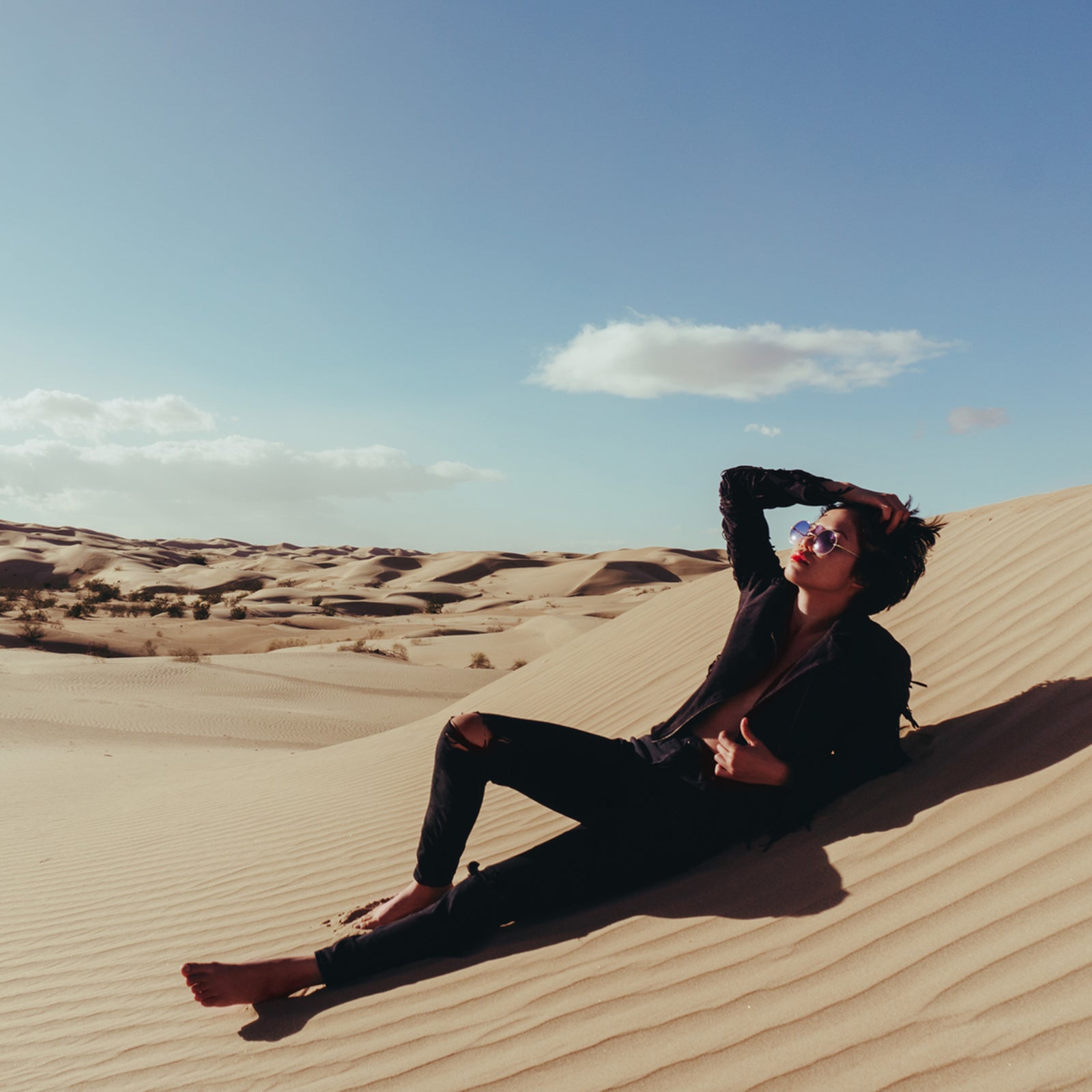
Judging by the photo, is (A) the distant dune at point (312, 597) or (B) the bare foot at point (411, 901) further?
(A) the distant dune at point (312, 597)

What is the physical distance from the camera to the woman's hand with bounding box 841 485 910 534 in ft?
9.89

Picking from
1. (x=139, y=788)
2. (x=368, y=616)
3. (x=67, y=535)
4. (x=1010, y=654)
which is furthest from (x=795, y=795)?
(x=67, y=535)

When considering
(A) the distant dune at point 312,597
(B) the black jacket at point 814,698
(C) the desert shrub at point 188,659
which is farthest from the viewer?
(A) the distant dune at point 312,597

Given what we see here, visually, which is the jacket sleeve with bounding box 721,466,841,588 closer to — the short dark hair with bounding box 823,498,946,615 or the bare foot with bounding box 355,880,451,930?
the short dark hair with bounding box 823,498,946,615

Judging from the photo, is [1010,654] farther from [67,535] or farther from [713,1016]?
[67,535]

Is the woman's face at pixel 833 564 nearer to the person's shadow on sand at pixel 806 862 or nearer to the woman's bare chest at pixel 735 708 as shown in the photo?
the woman's bare chest at pixel 735 708

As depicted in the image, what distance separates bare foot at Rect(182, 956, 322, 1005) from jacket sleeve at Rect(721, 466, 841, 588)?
75.5 inches

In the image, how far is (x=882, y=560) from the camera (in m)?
2.99

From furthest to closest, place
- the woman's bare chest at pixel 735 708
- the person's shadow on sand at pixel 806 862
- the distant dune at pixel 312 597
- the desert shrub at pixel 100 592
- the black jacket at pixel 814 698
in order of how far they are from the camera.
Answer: the desert shrub at pixel 100 592, the distant dune at pixel 312 597, the woman's bare chest at pixel 735 708, the black jacket at pixel 814 698, the person's shadow on sand at pixel 806 862

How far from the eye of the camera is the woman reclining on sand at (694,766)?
2762mm

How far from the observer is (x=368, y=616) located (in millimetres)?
28469

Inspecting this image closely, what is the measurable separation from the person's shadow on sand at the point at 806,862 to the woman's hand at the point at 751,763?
0.32 meters

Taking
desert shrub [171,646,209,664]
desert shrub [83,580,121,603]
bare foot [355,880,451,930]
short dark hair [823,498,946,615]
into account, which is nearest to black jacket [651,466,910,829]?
short dark hair [823,498,946,615]

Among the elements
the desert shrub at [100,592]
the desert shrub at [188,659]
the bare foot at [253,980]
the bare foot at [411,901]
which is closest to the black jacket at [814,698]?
the bare foot at [411,901]
